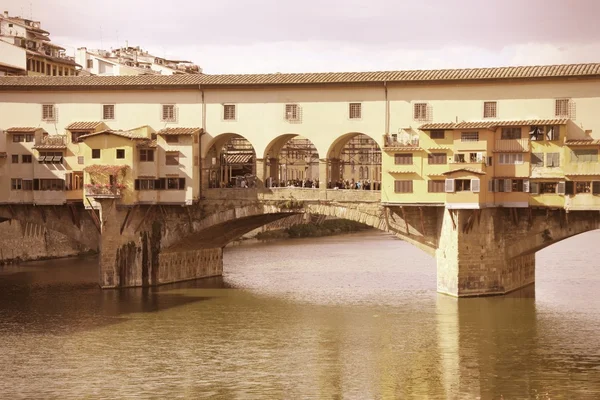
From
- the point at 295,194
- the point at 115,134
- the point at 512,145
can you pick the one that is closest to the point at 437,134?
the point at 512,145

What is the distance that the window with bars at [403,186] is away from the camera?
4509 cm

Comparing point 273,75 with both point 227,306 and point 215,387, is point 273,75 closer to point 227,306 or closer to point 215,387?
point 227,306

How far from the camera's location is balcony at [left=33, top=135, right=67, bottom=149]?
50.0m

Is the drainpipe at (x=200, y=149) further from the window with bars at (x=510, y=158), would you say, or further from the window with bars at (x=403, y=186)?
the window with bars at (x=510, y=158)

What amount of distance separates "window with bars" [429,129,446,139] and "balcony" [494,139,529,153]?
2079 millimetres

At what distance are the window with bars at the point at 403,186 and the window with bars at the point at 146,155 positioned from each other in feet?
34.9

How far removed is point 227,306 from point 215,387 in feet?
43.8

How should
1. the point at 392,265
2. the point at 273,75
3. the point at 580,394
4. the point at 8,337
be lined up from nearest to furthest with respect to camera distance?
the point at 580,394
the point at 8,337
the point at 273,75
the point at 392,265

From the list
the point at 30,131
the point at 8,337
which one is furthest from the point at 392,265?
the point at 8,337

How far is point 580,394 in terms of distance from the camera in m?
29.3

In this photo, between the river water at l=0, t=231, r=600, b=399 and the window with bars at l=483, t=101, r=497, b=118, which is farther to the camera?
the window with bars at l=483, t=101, r=497, b=118

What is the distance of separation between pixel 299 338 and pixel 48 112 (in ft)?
65.5

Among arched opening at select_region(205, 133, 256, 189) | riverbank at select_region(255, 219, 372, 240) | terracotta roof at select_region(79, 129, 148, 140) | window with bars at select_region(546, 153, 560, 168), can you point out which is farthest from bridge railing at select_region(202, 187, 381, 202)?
riverbank at select_region(255, 219, 372, 240)

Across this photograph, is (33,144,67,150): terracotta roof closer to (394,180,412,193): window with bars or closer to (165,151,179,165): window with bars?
(165,151,179,165): window with bars
